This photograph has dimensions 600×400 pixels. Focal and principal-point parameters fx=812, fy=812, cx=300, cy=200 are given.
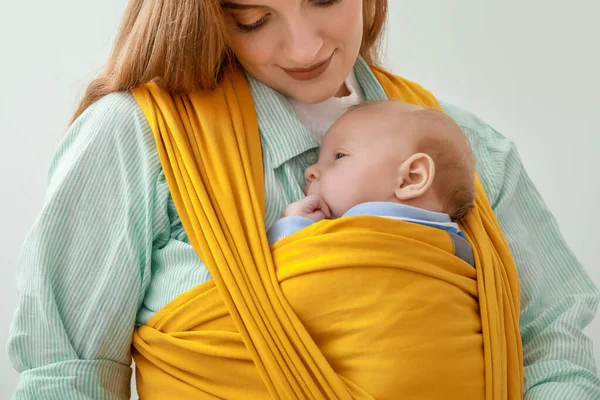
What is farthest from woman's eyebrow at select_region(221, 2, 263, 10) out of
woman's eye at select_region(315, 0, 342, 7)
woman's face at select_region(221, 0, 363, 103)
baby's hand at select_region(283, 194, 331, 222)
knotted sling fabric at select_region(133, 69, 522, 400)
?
baby's hand at select_region(283, 194, 331, 222)

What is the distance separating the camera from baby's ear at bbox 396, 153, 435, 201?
155 cm

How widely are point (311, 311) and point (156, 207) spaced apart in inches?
14.8

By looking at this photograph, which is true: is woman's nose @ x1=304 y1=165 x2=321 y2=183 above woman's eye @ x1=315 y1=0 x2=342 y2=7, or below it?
below

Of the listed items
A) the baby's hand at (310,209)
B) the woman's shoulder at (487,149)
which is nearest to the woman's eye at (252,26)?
the baby's hand at (310,209)

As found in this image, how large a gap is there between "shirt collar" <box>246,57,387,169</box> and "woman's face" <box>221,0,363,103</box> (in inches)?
1.0

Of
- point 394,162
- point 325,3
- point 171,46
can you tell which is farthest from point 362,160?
point 171,46

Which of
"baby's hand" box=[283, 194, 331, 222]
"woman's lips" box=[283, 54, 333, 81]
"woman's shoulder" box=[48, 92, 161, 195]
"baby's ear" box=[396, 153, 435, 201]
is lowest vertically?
"baby's hand" box=[283, 194, 331, 222]

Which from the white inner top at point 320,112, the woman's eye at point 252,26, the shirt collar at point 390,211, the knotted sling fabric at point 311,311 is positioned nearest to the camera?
the knotted sling fabric at point 311,311

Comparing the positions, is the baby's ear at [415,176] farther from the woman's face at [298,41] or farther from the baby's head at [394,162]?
the woman's face at [298,41]

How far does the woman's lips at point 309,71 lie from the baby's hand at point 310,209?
267mm

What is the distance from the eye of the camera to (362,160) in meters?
1.58

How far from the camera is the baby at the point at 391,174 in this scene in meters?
1.55

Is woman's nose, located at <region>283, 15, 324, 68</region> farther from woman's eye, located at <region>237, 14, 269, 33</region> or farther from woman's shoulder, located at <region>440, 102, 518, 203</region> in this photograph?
woman's shoulder, located at <region>440, 102, 518, 203</region>

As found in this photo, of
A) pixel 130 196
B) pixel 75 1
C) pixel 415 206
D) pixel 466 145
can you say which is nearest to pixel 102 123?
pixel 130 196
